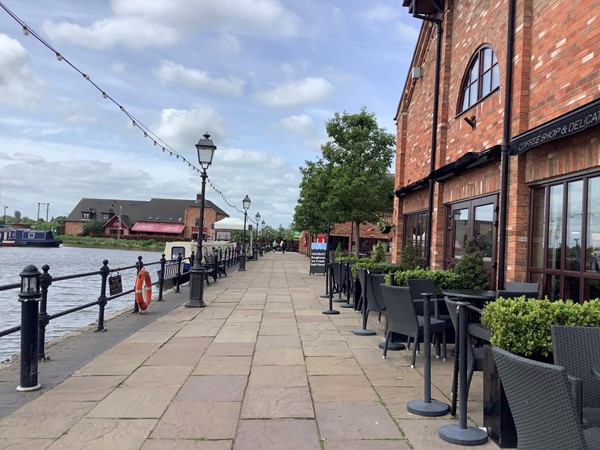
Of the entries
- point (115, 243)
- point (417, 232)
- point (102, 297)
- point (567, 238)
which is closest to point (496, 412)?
point (567, 238)

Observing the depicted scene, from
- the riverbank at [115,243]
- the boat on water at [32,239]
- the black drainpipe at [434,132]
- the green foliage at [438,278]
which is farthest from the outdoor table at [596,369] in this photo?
the boat on water at [32,239]

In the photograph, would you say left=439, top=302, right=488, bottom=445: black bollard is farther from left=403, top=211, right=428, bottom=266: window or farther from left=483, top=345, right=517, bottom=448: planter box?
left=403, top=211, right=428, bottom=266: window

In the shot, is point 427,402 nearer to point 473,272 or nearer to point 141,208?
point 473,272

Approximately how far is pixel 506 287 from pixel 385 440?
366 centimetres

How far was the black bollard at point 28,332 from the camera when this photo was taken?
4.26 meters


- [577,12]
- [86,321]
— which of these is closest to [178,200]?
[86,321]

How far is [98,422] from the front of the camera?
11.7 feet

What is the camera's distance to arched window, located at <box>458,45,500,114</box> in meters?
7.80

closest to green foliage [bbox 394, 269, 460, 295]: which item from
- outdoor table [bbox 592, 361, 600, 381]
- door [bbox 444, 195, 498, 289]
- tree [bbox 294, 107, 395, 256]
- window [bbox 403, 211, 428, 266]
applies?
door [bbox 444, 195, 498, 289]

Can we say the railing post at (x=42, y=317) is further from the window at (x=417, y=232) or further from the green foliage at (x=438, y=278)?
the window at (x=417, y=232)

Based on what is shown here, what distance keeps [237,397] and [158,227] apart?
85.5 metres

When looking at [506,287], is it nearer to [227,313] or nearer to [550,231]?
[550,231]

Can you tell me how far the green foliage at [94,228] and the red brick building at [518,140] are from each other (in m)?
82.5

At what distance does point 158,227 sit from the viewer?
283ft
